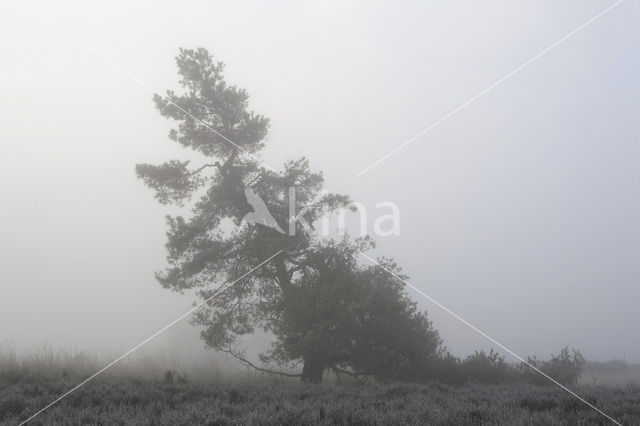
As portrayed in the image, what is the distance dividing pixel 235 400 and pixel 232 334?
22.3 ft

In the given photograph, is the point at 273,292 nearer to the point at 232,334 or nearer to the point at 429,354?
the point at 232,334

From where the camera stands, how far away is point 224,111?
63.2 ft

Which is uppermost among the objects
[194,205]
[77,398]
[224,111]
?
[224,111]

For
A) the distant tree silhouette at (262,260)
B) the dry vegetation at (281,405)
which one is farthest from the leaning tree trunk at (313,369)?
the dry vegetation at (281,405)

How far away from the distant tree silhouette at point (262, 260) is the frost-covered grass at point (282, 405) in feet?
11.2

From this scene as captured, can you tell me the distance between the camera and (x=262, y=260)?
691 inches

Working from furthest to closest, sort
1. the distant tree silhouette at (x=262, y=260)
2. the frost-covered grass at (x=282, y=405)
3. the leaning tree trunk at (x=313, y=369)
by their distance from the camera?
1. the leaning tree trunk at (x=313, y=369)
2. the distant tree silhouette at (x=262, y=260)
3. the frost-covered grass at (x=282, y=405)

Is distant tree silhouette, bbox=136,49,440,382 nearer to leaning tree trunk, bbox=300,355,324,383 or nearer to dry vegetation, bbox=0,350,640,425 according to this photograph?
leaning tree trunk, bbox=300,355,324,383

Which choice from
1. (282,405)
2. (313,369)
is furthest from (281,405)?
(313,369)

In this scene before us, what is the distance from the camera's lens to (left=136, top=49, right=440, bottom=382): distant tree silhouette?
1644 cm

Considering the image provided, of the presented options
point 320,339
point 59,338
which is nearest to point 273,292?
point 320,339

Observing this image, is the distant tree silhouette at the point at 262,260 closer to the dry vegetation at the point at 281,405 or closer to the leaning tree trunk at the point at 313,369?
the leaning tree trunk at the point at 313,369

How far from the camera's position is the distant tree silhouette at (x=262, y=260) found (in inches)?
647

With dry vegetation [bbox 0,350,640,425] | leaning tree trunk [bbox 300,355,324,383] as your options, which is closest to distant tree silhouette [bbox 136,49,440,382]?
leaning tree trunk [bbox 300,355,324,383]
